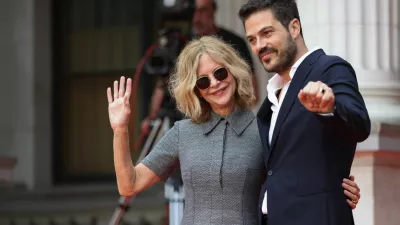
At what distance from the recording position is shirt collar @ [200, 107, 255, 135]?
17.1 feet

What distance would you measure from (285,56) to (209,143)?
0.62 m

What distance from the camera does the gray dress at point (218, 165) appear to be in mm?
5102

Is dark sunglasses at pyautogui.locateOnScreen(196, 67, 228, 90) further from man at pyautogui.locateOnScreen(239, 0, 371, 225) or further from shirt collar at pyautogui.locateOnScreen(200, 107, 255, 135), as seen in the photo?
man at pyautogui.locateOnScreen(239, 0, 371, 225)

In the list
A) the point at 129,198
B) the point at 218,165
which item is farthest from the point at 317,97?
the point at 129,198

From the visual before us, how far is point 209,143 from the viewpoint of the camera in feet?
17.1

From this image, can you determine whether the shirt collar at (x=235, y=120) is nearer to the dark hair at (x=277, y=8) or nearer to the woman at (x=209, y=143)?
the woman at (x=209, y=143)

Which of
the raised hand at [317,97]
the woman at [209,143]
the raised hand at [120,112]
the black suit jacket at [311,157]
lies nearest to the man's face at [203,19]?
the woman at [209,143]

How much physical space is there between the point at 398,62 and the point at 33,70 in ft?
17.4

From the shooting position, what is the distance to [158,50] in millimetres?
8406

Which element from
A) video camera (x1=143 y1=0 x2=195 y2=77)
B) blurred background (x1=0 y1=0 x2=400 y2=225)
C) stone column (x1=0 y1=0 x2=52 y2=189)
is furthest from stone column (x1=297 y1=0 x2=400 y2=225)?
stone column (x1=0 y1=0 x2=52 y2=189)

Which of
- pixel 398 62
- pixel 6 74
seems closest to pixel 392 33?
pixel 398 62

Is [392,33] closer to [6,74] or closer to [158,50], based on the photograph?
[158,50]

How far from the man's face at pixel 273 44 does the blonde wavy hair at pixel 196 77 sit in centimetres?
41

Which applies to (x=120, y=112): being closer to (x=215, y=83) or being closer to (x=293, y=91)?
(x=215, y=83)
